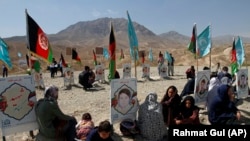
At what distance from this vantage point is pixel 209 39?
1174cm

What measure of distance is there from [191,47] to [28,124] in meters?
8.19

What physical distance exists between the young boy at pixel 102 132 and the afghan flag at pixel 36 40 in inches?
98.4

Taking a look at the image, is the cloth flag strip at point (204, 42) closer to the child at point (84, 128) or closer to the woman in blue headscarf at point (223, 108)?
the woman in blue headscarf at point (223, 108)

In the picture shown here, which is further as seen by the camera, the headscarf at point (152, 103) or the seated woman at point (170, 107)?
the seated woman at point (170, 107)

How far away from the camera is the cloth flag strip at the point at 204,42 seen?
1179 cm

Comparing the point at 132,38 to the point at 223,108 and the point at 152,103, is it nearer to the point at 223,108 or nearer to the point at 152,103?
the point at 152,103

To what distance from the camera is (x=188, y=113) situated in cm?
729

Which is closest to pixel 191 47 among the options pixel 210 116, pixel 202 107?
pixel 202 107

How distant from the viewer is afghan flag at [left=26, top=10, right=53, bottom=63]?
6.98 m

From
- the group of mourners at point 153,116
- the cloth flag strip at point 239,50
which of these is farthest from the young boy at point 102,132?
the cloth flag strip at point 239,50

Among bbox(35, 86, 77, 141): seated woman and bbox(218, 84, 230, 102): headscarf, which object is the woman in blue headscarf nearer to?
bbox(218, 84, 230, 102): headscarf

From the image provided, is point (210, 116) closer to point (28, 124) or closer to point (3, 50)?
point (28, 124)

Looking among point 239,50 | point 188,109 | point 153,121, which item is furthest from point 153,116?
point 239,50

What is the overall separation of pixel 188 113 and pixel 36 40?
3600 millimetres
